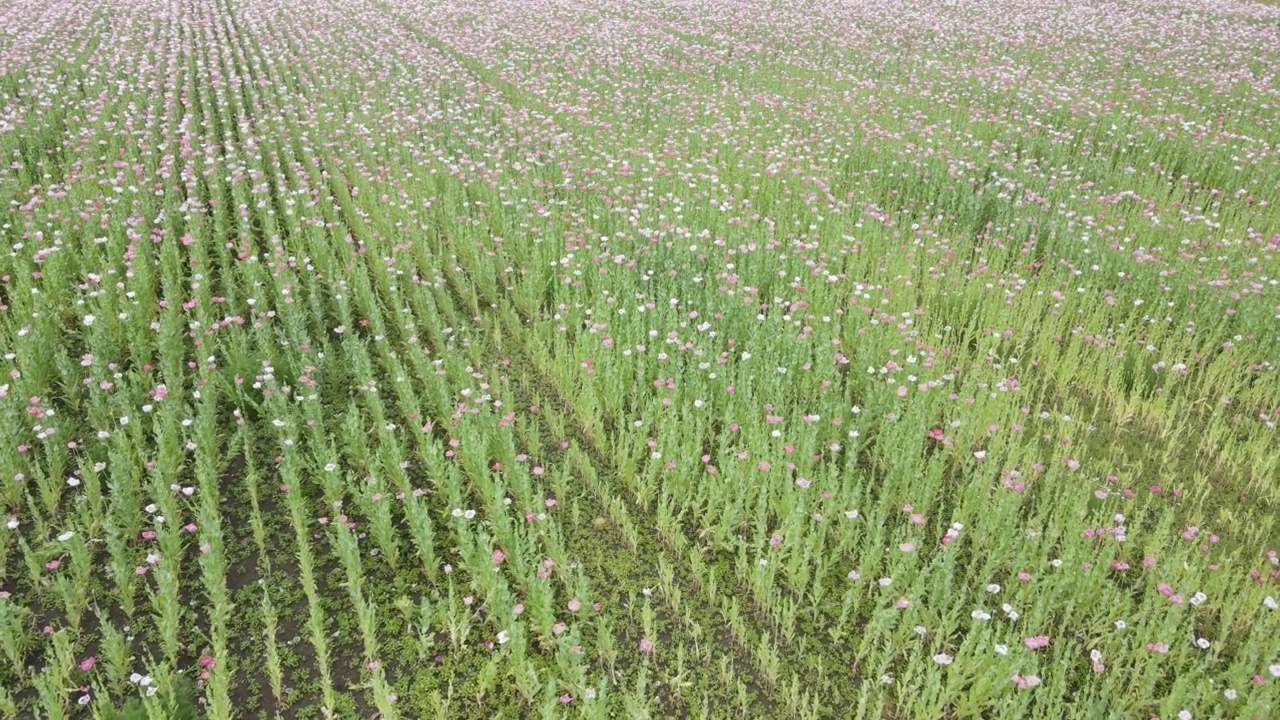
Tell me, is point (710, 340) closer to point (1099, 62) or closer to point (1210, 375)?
point (1210, 375)

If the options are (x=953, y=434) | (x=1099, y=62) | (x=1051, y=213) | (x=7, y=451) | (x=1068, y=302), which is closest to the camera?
(x=7, y=451)

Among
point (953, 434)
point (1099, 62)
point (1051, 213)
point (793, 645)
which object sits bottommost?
point (793, 645)

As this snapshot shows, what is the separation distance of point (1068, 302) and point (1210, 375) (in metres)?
1.43

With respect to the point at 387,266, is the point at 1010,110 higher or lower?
higher

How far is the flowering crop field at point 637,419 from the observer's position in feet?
13.2

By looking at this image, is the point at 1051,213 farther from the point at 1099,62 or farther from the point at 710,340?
the point at 1099,62

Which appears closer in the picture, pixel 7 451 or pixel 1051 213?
pixel 7 451

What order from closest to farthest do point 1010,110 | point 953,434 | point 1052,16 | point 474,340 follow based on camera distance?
point 953,434 < point 474,340 < point 1010,110 < point 1052,16

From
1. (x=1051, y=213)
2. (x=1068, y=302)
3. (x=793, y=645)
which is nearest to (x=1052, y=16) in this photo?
(x=1051, y=213)

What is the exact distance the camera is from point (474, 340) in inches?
272

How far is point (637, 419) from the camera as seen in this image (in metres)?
6.01

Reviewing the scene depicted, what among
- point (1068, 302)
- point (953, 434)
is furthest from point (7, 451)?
point (1068, 302)

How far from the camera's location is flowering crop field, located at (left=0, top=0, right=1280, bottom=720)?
4023mm

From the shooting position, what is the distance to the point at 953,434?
18.6 ft
